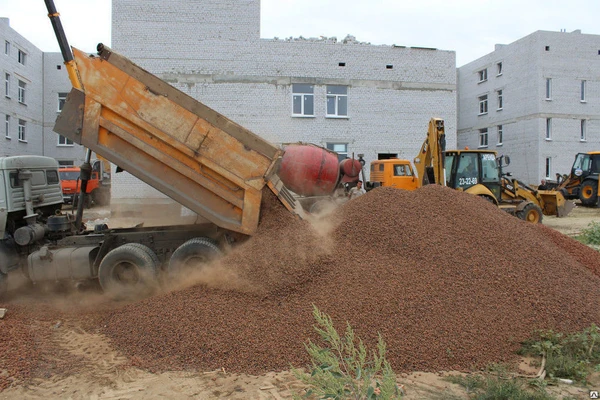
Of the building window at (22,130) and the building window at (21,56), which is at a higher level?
the building window at (21,56)

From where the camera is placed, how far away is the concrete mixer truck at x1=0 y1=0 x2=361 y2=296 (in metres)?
5.84

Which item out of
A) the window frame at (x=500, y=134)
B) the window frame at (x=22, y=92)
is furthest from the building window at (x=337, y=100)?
the window frame at (x=22, y=92)

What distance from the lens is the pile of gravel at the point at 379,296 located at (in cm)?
440

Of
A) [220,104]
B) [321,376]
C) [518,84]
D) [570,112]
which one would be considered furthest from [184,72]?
[570,112]

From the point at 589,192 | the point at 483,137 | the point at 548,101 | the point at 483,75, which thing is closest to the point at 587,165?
the point at 589,192

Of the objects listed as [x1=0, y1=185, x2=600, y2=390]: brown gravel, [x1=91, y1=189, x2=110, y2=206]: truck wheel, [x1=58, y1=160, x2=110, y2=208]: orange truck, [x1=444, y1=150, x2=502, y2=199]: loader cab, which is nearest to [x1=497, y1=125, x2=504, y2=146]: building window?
[x1=444, y1=150, x2=502, y2=199]: loader cab

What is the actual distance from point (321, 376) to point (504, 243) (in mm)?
4062

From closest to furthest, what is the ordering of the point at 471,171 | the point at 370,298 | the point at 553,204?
the point at 370,298 < the point at 471,171 < the point at 553,204

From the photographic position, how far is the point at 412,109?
22062mm

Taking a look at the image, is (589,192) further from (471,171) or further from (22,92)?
(22,92)

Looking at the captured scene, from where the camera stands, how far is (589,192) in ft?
67.2

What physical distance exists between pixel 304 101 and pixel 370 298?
Answer: 1752cm

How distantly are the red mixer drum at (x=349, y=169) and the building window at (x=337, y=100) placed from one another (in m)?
9.81

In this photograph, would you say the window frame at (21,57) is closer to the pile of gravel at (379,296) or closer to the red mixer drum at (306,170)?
the red mixer drum at (306,170)
